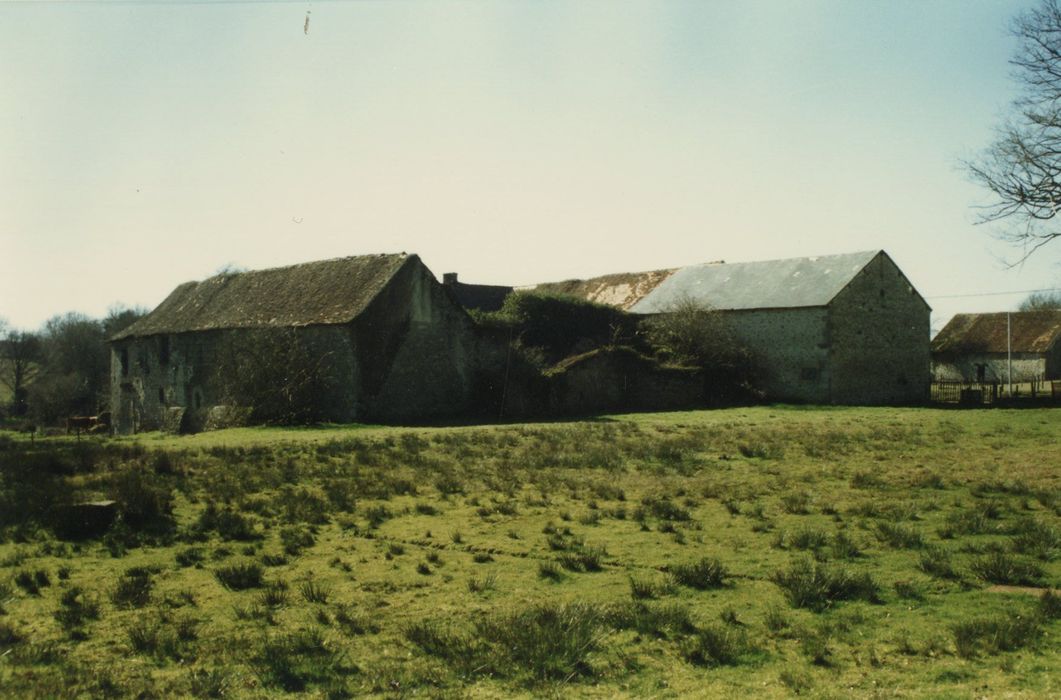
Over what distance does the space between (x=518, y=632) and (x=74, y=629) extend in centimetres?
389

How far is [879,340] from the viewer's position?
42.3 meters

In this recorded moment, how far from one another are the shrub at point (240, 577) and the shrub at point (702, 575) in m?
4.29

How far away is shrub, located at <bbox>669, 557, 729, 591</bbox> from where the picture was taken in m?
8.52

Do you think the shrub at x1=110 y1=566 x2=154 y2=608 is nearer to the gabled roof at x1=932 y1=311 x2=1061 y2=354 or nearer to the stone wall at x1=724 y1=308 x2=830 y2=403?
the stone wall at x1=724 y1=308 x2=830 y2=403

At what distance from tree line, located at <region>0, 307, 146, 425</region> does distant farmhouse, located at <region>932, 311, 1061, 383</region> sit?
5787 centimetres

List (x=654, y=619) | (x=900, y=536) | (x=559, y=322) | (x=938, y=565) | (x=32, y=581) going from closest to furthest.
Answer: (x=654, y=619)
(x=938, y=565)
(x=32, y=581)
(x=900, y=536)
(x=559, y=322)

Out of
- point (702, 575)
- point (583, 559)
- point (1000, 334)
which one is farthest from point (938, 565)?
point (1000, 334)

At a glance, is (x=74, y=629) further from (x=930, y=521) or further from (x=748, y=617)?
(x=930, y=521)

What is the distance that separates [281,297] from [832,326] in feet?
81.1

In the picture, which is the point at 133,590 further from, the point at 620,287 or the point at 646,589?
the point at 620,287

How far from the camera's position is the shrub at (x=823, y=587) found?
7836 millimetres

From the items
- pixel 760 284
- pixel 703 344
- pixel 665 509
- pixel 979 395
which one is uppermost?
pixel 760 284

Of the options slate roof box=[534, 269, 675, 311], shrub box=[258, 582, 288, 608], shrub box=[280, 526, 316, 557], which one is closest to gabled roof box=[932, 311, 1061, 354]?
slate roof box=[534, 269, 675, 311]

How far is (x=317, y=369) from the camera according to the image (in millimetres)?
32281
